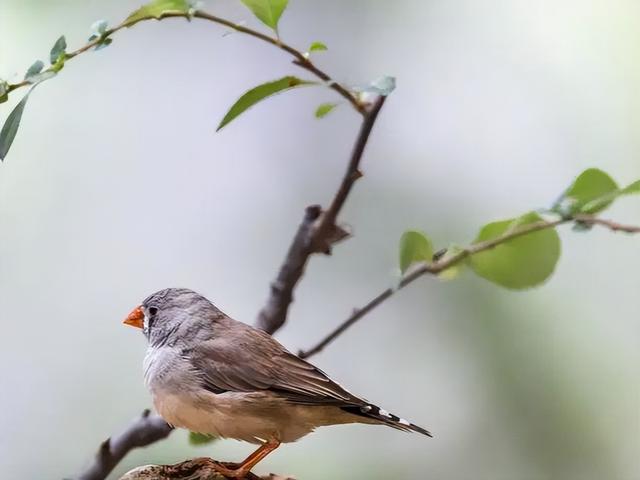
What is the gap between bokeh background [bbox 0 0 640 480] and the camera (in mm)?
1841

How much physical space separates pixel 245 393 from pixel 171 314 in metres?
0.15

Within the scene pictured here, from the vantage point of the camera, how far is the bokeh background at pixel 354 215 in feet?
6.04

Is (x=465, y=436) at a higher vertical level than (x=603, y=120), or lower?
lower

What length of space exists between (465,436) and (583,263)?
0.47m

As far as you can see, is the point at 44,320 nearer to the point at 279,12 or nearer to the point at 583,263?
the point at 279,12

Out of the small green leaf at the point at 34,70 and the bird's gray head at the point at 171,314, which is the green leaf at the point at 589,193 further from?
the small green leaf at the point at 34,70

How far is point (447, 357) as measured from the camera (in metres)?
1.92

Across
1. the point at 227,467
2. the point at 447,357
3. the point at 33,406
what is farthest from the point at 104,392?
the point at 227,467

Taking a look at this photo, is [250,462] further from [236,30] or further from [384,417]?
[236,30]

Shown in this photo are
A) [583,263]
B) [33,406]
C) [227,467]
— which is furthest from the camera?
[583,263]

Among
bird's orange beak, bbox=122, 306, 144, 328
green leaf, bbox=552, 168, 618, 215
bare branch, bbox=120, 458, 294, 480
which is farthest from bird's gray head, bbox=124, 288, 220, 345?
green leaf, bbox=552, 168, 618, 215

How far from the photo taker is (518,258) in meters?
1.14

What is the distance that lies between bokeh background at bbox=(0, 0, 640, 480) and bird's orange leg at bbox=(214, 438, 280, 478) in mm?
811

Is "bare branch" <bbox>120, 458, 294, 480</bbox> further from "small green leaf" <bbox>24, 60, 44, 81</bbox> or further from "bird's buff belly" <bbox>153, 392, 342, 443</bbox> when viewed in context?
"small green leaf" <bbox>24, 60, 44, 81</bbox>
